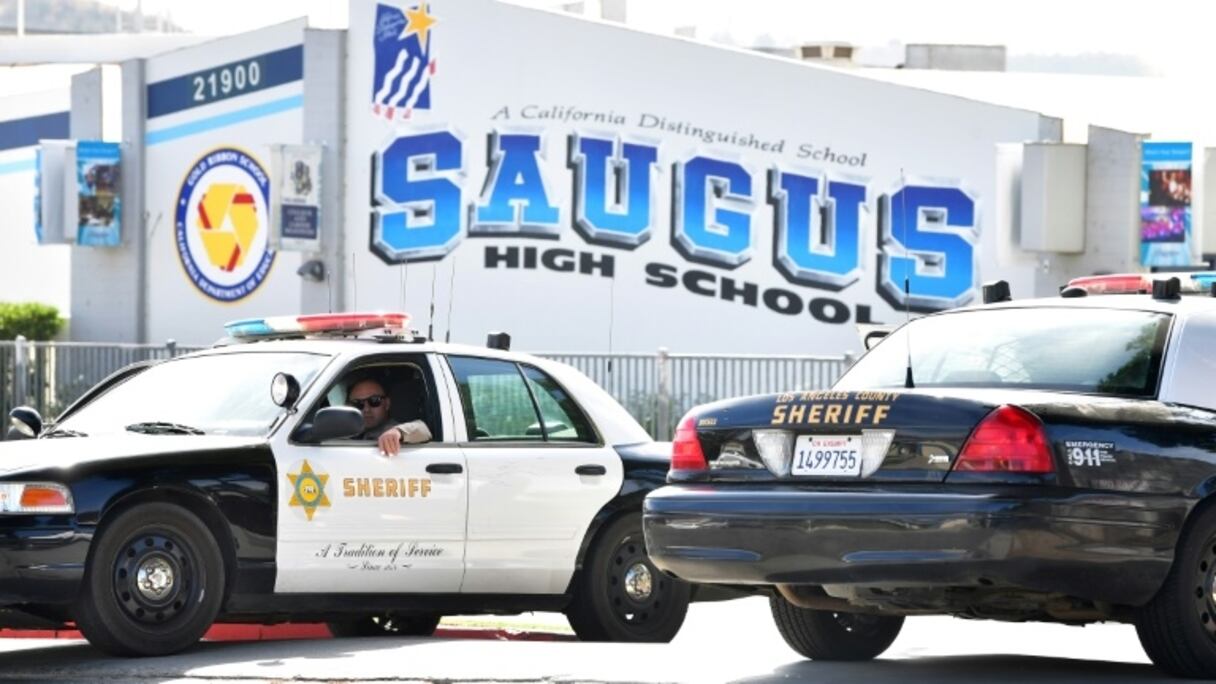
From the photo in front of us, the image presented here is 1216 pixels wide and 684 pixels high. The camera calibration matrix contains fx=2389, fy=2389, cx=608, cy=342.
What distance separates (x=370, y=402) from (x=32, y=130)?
27551 mm

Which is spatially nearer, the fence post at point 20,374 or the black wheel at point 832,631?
the black wheel at point 832,631

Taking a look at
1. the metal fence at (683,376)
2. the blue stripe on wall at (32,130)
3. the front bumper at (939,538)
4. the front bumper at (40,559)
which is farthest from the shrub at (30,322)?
the front bumper at (939,538)

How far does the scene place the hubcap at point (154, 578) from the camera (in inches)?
404

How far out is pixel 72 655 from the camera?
1070 cm

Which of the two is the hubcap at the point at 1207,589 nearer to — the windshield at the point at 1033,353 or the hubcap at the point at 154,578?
the windshield at the point at 1033,353

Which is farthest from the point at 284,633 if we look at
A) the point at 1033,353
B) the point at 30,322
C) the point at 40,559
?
the point at 30,322

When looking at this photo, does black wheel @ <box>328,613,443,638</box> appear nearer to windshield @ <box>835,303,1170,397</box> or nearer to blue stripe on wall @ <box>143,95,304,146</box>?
windshield @ <box>835,303,1170,397</box>

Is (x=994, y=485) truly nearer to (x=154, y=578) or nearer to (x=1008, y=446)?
(x=1008, y=446)

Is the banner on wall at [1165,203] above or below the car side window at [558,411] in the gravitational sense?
above

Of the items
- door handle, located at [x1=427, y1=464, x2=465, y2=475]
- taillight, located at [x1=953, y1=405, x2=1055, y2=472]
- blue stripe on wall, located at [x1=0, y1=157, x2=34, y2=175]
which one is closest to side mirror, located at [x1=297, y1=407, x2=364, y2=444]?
door handle, located at [x1=427, y1=464, x2=465, y2=475]

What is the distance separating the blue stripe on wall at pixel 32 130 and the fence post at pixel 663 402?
16.7m

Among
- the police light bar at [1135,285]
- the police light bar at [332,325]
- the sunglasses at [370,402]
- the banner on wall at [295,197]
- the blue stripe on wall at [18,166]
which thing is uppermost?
the blue stripe on wall at [18,166]

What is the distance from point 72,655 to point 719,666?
303 centimetres

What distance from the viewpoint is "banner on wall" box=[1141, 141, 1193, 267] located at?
2622cm
